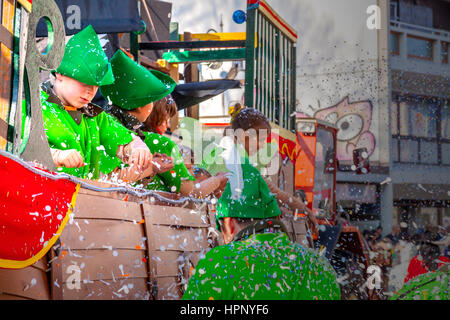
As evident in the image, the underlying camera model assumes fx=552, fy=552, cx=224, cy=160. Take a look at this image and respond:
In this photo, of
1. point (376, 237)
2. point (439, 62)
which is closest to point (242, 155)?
point (439, 62)

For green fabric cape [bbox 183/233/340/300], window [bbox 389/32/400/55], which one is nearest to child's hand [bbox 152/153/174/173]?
green fabric cape [bbox 183/233/340/300]

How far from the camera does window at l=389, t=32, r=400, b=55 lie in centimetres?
589

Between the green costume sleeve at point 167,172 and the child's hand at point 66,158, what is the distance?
0.56 metres

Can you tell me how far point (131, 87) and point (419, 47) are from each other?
4424 millimetres

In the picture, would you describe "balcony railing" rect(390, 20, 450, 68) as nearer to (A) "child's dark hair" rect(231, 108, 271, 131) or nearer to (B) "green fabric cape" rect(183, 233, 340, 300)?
(A) "child's dark hair" rect(231, 108, 271, 131)

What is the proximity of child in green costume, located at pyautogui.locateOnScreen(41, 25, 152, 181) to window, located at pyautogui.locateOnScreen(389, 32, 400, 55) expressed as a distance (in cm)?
443

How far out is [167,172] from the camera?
87.4 inches

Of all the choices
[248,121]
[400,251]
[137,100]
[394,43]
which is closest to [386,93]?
[394,43]

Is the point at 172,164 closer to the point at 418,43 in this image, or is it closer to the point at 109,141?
the point at 109,141

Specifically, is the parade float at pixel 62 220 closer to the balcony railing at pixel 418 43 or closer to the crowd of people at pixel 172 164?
the crowd of people at pixel 172 164

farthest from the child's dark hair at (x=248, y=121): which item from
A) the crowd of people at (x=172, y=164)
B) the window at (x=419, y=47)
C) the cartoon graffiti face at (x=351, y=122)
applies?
the cartoon graffiti face at (x=351, y=122)

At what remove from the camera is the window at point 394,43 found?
589 cm

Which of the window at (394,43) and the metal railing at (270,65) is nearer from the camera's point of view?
the metal railing at (270,65)

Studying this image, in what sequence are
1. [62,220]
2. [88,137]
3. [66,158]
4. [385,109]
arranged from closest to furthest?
[62,220] → [66,158] → [88,137] → [385,109]
